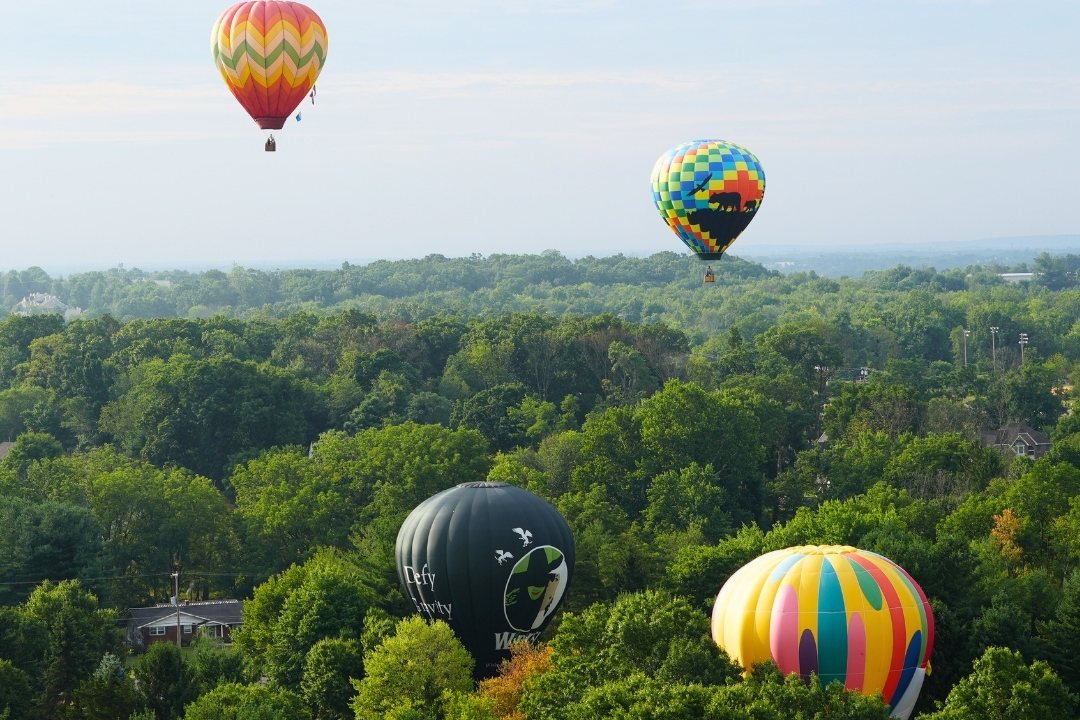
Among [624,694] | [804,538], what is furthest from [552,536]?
[624,694]

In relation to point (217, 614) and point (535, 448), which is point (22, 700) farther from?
point (535, 448)

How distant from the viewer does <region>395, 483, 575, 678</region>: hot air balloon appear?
43656 mm

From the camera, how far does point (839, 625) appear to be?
124 ft

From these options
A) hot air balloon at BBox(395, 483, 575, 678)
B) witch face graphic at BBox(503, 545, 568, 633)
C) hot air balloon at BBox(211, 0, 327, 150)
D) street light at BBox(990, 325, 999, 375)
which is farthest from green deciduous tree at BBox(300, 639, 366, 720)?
street light at BBox(990, 325, 999, 375)

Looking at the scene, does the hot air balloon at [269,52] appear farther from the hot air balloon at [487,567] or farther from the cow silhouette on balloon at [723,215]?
the cow silhouette on balloon at [723,215]

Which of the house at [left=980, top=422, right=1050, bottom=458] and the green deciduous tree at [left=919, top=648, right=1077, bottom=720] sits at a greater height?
the green deciduous tree at [left=919, top=648, right=1077, bottom=720]

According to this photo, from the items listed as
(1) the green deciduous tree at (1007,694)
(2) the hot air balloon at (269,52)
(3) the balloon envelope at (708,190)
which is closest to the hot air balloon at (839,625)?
(1) the green deciduous tree at (1007,694)

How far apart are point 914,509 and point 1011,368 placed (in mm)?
77046

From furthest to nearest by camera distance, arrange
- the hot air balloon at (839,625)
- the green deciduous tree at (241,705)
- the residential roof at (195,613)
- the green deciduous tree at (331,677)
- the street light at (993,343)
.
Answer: the street light at (993,343)
the residential roof at (195,613)
the green deciduous tree at (331,677)
the green deciduous tree at (241,705)
the hot air balloon at (839,625)

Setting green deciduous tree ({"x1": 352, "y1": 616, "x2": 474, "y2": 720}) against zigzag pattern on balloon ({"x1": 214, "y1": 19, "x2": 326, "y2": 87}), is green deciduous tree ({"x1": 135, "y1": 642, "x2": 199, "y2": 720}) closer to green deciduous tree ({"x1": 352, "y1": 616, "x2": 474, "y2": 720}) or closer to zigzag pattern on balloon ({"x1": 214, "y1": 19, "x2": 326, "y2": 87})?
green deciduous tree ({"x1": 352, "y1": 616, "x2": 474, "y2": 720})

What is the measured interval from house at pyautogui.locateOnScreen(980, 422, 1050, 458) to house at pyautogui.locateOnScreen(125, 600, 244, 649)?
41.7 m

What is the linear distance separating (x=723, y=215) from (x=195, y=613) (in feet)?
67.8

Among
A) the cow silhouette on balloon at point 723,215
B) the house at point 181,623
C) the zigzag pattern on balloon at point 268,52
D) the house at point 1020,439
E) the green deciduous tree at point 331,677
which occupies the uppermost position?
the zigzag pattern on balloon at point 268,52

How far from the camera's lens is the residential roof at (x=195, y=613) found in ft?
187
